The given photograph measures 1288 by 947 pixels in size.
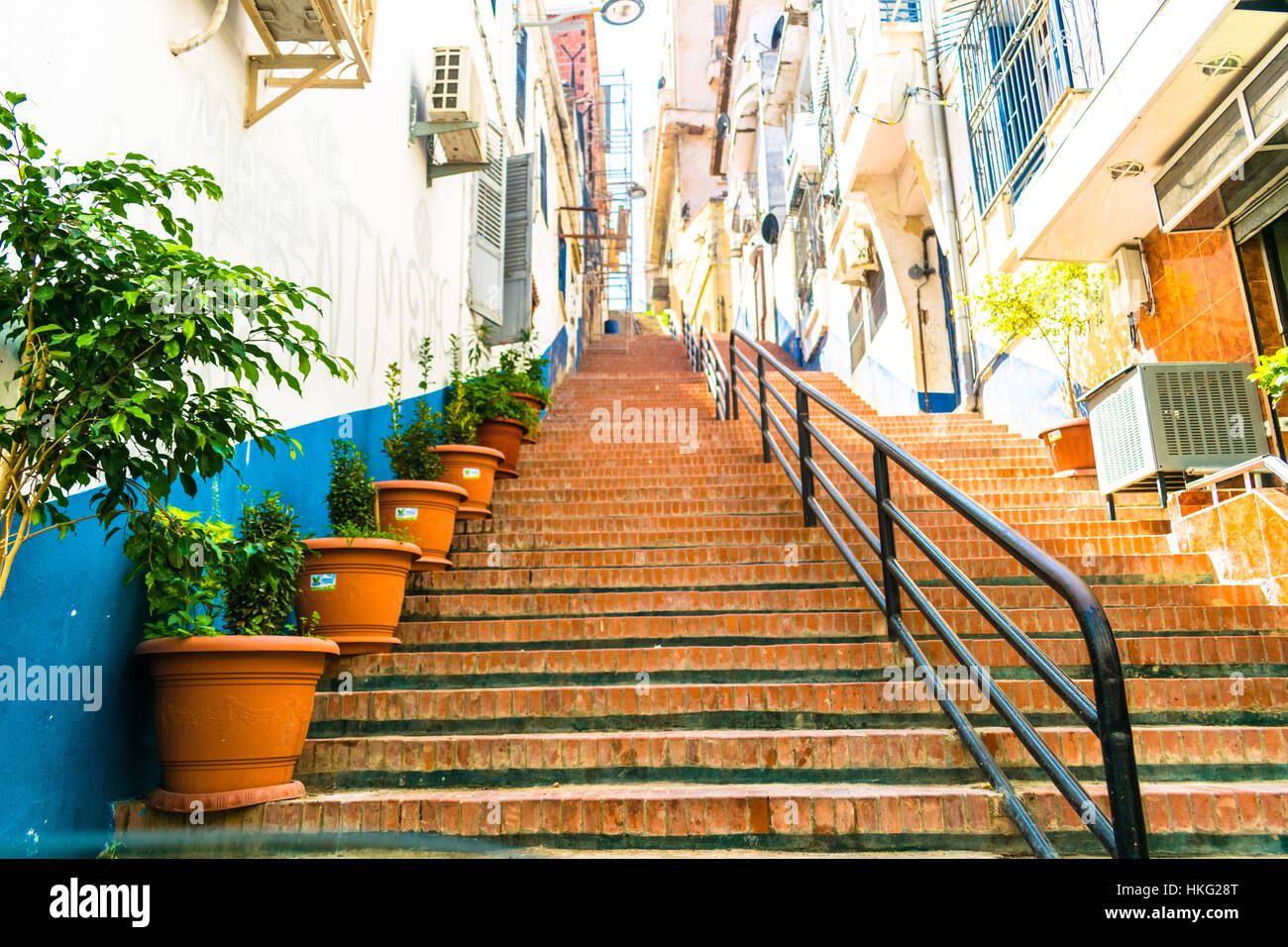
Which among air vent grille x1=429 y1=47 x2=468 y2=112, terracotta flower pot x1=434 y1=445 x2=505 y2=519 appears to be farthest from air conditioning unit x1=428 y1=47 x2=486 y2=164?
terracotta flower pot x1=434 y1=445 x2=505 y2=519

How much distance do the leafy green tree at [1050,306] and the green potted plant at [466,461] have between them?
3.94m

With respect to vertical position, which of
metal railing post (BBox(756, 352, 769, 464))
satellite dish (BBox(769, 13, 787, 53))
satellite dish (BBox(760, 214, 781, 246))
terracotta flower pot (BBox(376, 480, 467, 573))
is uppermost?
satellite dish (BBox(769, 13, 787, 53))

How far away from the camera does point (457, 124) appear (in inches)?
255

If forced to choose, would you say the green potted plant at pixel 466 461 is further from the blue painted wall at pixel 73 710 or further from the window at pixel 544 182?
the window at pixel 544 182

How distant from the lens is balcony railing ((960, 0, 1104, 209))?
6246 mm

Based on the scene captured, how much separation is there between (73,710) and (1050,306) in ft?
21.5

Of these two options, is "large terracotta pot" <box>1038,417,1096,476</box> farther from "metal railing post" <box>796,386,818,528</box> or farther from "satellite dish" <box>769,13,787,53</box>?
"satellite dish" <box>769,13,787,53</box>

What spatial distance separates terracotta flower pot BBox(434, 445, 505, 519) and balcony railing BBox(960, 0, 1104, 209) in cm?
448

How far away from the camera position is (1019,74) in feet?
23.9

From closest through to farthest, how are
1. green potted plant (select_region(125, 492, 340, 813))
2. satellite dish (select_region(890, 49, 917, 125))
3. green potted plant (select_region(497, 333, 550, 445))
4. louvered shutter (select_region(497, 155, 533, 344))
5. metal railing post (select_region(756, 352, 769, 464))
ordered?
1. green potted plant (select_region(125, 492, 340, 813))
2. metal railing post (select_region(756, 352, 769, 464))
3. green potted plant (select_region(497, 333, 550, 445))
4. louvered shutter (select_region(497, 155, 533, 344))
5. satellite dish (select_region(890, 49, 917, 125))

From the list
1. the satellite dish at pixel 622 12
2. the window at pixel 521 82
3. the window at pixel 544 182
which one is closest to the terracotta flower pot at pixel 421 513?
the satellite dish at pixel 622 12
